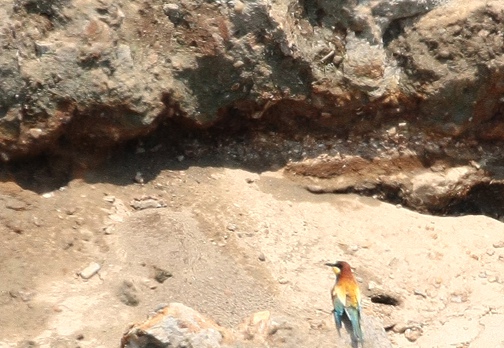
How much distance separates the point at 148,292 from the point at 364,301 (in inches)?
50.7

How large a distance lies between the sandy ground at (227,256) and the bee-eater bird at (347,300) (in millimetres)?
122

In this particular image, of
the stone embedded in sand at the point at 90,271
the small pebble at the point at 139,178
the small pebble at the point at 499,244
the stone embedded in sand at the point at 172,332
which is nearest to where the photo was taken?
the stone embedded in sand at the point at 172,332

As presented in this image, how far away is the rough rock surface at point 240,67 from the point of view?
595cm

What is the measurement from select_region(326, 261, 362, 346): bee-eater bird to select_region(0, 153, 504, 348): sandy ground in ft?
0.40

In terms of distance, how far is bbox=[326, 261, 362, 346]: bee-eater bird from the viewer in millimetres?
5242

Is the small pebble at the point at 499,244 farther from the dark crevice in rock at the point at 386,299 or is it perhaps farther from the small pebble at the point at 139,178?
the small pebble at the point at 139,178

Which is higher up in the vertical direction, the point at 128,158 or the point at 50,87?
the point at 50,87

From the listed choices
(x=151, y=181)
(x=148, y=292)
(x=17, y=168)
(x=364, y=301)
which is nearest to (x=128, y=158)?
(x=151, y=181)

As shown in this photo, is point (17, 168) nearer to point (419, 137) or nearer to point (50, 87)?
point (50, 87)

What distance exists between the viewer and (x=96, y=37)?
237 inches

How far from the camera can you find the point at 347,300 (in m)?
5.41

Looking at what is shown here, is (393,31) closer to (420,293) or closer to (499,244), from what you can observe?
(499,244)

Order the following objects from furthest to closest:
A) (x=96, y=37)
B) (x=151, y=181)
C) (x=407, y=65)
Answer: (x=407, y=65)
(x=151, y=181)
(x=96, y=37)

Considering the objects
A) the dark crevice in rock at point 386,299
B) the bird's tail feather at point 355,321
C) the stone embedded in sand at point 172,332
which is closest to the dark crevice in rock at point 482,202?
the dark crevice in rock at point 386,299
